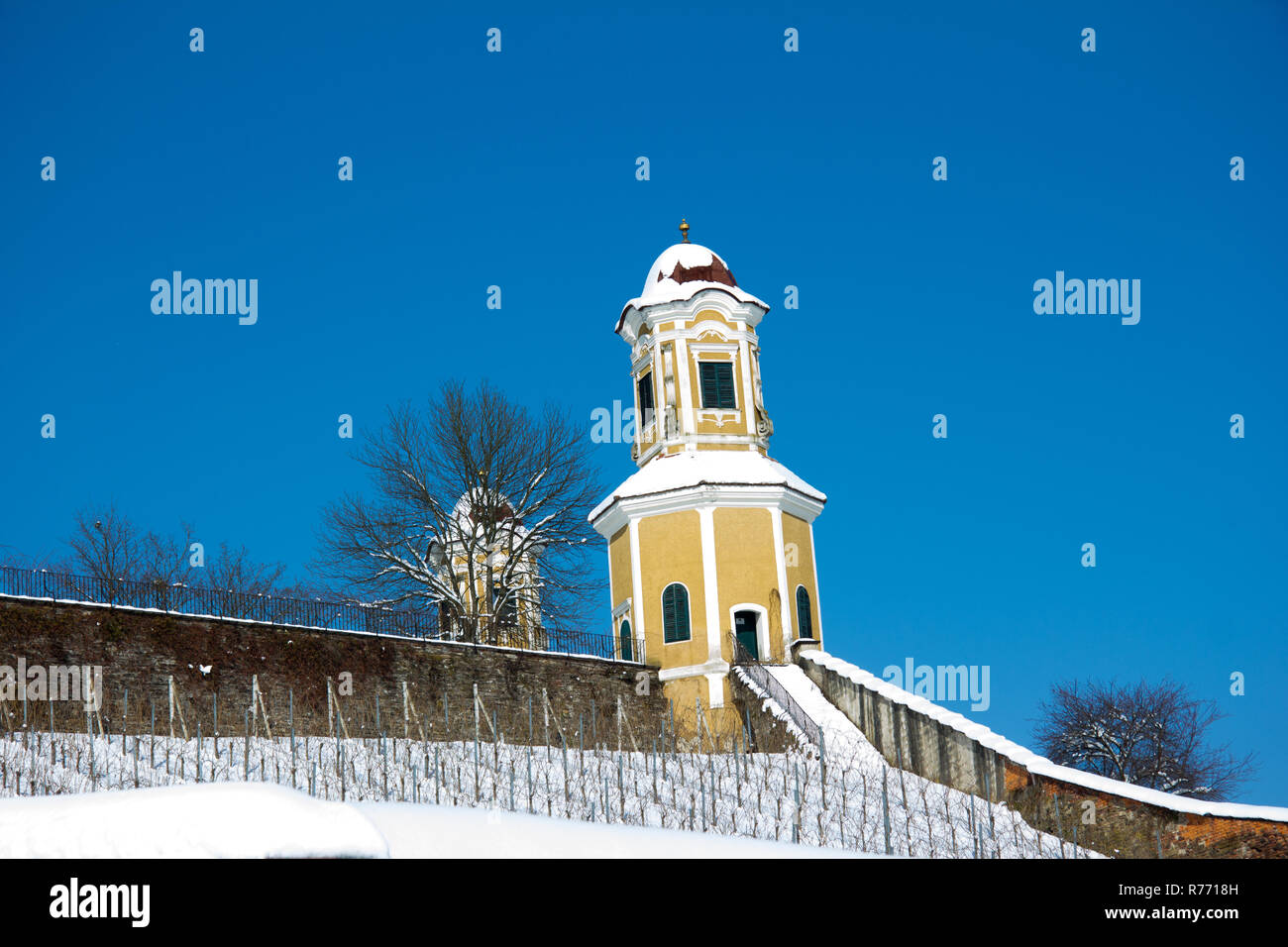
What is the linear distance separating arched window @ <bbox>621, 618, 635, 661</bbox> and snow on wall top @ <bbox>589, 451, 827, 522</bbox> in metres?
2.91

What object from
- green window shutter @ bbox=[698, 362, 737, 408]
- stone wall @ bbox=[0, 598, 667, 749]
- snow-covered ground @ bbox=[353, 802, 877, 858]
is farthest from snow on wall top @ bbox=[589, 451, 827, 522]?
snow-covered ground @ bbox=[353, 802, 877, 858]

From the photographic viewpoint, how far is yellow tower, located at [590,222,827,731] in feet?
109

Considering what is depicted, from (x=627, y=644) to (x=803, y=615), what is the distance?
4233mm

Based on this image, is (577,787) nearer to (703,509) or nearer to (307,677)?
(307,677)

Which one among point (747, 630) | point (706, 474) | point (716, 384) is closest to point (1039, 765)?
point (747, 630)

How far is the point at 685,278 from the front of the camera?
37344mm

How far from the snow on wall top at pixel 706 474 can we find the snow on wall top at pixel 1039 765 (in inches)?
196

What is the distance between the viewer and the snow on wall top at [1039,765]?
20.1m

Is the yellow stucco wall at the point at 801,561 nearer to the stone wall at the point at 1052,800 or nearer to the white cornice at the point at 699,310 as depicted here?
the stone wall at the point at 1052,800

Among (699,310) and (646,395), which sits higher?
(699,310)

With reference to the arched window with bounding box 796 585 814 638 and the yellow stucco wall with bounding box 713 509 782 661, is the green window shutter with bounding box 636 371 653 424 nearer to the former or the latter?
the yellow stucco wall with bounding box 713 509 782 661
